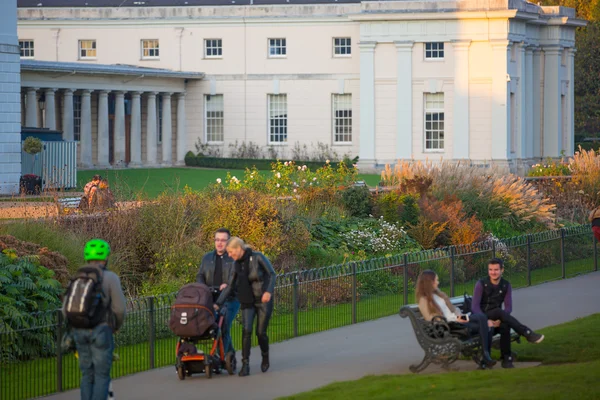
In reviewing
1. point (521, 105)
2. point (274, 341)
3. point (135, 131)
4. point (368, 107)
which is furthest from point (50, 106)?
point (274, 341)

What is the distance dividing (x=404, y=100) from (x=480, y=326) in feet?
149

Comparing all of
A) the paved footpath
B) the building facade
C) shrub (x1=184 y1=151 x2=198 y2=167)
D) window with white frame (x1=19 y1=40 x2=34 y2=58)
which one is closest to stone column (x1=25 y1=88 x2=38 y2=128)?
shrub (x1=184 y1=151 x2=198 y2=167)

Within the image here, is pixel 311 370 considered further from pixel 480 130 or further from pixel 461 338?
pixel 480 130

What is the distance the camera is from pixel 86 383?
11492 millimetres

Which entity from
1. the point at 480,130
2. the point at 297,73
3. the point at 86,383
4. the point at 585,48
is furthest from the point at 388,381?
the point at 585,48

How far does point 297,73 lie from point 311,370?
4918 centimetres

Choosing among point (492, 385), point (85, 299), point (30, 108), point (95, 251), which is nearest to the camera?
point (85, 299)

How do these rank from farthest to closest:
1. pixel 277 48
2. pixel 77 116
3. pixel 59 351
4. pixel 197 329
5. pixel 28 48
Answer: pixel 28 48
pixel 277 48
pixel 77 116
pixel 197 329
pixel 59 351

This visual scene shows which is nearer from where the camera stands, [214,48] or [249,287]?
[249,287]

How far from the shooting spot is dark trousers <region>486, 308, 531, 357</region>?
14.5 m

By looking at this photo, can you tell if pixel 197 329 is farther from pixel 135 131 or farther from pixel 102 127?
pixel 135 131

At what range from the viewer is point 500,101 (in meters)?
57.9

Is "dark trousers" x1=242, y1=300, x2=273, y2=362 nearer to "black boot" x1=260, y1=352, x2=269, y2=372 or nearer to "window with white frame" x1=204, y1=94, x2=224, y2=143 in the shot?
"black boot" x1=260, y1=352, x2=269, y2=372

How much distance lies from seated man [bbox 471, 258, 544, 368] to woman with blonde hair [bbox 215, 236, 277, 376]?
8.68 feet
